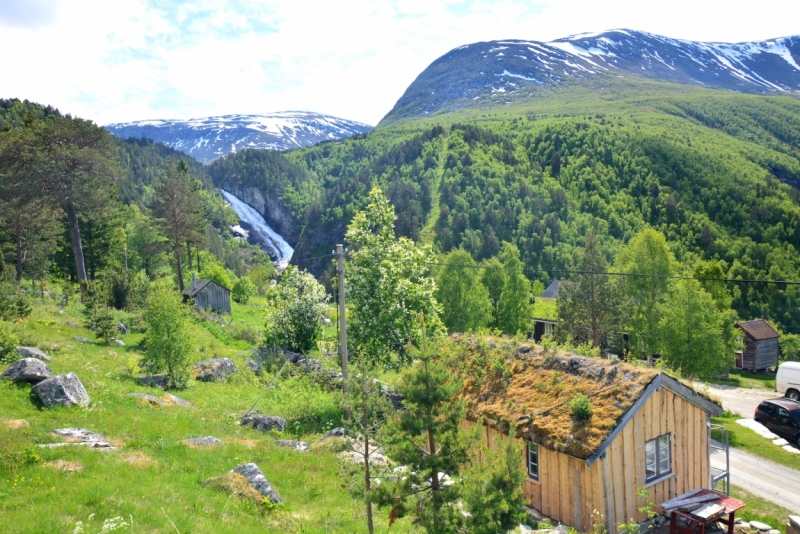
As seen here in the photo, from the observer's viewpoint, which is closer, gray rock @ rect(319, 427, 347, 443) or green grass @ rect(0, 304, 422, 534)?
green grass @ rect(0, 304, 422, 534)

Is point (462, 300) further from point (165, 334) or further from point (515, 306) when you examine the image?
point (165, 334)

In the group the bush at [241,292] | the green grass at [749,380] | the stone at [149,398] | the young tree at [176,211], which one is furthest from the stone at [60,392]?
the green grass at [749,380]

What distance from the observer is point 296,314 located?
98.1 ft

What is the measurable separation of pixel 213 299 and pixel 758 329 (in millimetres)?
58417

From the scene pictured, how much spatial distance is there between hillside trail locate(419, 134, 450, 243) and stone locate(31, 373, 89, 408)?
272 feet

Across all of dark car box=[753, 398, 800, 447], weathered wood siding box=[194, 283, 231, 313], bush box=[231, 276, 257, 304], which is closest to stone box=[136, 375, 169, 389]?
weathered wood siding box=[194, 283, 231, 313]

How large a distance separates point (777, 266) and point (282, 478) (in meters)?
114

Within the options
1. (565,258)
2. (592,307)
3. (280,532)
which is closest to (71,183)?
(280,532)

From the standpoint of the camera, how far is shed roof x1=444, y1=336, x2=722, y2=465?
14461 mm

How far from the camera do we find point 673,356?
1280 inches

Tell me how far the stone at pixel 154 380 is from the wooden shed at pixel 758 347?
58.6 m

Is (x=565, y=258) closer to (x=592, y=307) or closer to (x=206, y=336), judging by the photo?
(x=592, y=307)

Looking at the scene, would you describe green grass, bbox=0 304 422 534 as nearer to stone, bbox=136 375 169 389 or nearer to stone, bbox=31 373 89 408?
stone, bbox=31 373 89 408

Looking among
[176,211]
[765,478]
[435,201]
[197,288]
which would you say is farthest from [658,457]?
[435,201]
